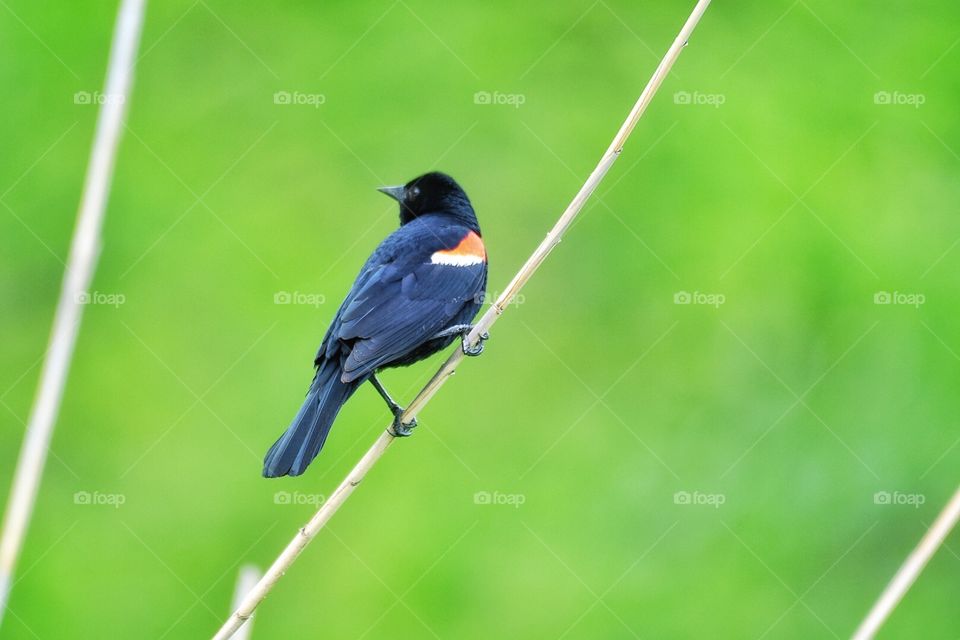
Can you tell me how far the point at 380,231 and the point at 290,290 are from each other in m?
0.67

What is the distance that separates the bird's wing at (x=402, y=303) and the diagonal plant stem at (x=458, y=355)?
0.32 meters

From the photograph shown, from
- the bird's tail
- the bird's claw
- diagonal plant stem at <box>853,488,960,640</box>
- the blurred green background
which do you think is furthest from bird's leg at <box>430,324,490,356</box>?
the blurred green background

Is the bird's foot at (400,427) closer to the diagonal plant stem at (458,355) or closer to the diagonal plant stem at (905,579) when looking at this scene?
the diagonal plant stem at (458,355)

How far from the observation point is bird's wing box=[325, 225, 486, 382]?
3.25 m

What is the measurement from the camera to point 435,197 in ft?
14.3

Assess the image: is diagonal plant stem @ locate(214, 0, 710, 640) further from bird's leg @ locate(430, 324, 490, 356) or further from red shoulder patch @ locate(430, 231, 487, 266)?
red shoulder patch @ locate(430, 231, 487, 266)

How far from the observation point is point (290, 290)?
600cm

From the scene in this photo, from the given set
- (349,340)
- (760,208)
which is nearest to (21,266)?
Result: (349,340)

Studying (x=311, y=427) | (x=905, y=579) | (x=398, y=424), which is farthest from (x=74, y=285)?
(x=905, y=579)

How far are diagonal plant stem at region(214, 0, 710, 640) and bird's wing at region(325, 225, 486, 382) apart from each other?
0.32m

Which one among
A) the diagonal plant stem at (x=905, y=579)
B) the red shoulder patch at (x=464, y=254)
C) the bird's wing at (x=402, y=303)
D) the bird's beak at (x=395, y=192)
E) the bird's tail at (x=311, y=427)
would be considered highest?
the bird's beak at (x=395, y=192)

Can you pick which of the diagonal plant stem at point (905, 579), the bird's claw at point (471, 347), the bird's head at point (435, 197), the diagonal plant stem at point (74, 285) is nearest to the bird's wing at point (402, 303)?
the bird's claw at point (471, 347)

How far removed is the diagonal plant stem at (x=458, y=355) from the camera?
2316 millimetres

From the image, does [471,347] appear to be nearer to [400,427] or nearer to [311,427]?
[400,427]
